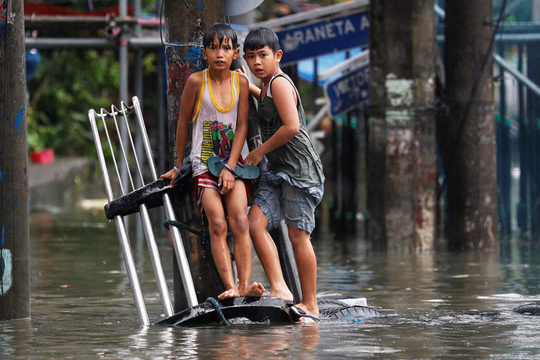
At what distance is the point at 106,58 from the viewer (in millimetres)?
33219

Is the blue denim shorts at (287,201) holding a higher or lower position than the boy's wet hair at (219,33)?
lower

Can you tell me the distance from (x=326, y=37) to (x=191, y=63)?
6701 millimetres

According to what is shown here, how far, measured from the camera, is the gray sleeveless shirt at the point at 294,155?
6.72 m

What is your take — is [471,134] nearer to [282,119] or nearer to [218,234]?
[282,119]

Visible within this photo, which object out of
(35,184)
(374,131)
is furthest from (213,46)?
(35,184)

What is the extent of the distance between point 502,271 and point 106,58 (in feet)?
80.4

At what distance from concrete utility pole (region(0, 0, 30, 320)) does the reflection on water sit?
228mm

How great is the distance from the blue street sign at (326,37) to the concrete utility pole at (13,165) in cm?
683

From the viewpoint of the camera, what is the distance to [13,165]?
23.1ft

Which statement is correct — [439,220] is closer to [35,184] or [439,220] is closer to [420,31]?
[420,31]

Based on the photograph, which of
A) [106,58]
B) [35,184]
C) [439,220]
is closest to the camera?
[439,220]

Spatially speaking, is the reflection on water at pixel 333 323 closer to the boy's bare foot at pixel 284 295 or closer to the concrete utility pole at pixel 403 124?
the boy's bare foot at pixel 284 295

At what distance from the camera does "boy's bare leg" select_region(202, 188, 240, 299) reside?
664 centimetres

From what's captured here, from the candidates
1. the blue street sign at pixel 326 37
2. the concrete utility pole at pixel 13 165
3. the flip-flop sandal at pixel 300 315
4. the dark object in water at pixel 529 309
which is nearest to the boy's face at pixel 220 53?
the concrete utility pole at pixel 13 165
